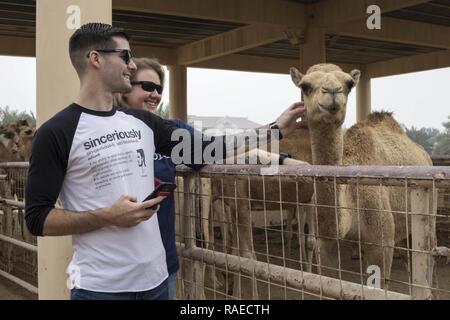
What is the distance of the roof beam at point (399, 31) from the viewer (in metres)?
16.2

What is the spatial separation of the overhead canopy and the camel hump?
23.3 ft

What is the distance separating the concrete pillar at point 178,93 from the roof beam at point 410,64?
8.90 m

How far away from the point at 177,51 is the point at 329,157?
16229 mm

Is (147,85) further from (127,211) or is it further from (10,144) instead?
(10,144)

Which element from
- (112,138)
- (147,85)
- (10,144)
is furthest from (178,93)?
(112,138)

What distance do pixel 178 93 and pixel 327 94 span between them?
17.4 m

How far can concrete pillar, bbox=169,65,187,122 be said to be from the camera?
68.4 feet

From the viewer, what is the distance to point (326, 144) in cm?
446

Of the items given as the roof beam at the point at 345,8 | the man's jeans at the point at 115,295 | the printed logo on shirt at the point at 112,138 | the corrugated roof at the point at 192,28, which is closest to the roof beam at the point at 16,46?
the corrugated roof at the point at 192,28

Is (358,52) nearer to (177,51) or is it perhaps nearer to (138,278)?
(177,51)

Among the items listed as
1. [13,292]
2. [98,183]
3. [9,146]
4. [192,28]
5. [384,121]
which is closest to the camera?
[98,183]

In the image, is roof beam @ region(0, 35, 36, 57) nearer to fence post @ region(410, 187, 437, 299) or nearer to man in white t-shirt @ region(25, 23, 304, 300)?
man in white t-shirt @ region(25, 23, 304, 300)

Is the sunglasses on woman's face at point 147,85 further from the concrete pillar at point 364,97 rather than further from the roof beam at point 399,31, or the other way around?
the concrete pillar at point 364,97

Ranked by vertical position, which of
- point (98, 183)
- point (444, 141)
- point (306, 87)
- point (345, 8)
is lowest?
point (98, 183)
